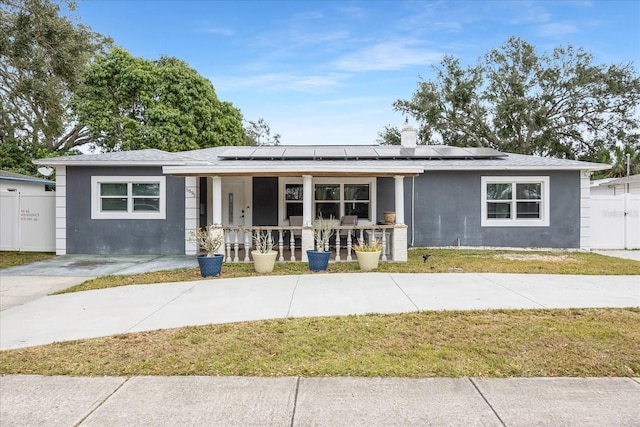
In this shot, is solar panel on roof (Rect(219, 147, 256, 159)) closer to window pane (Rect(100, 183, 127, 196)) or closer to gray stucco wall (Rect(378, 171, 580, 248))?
window pane (Rect(100, 183, 127, 196))

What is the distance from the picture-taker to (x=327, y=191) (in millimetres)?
13141

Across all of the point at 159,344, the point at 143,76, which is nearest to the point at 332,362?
the point at 159,344

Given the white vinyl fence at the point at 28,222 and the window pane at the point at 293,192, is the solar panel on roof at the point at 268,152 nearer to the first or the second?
the window pane at the point at 293,192

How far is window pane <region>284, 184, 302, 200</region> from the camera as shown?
1318cm

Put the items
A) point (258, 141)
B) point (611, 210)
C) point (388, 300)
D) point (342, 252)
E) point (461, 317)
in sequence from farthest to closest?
Answer: point (258, 141)
point (611, 210)
point (342, 252)
point (388, 300)
point (461, 317)

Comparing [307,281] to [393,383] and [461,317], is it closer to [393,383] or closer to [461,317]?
[461,317]

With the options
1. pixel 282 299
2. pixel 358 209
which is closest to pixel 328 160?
pixel 358 209

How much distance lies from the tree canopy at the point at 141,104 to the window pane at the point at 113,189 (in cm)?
963

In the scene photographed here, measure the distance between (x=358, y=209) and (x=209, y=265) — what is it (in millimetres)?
5952

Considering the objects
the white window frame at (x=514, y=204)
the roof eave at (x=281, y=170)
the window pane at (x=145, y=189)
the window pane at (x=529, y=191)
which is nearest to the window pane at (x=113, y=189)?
the window pane at (x=145, y=189)

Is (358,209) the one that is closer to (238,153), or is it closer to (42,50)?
(238,153)

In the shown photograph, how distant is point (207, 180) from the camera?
13.3 m

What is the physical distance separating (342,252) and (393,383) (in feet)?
27.8

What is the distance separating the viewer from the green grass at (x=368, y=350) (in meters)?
3.75
